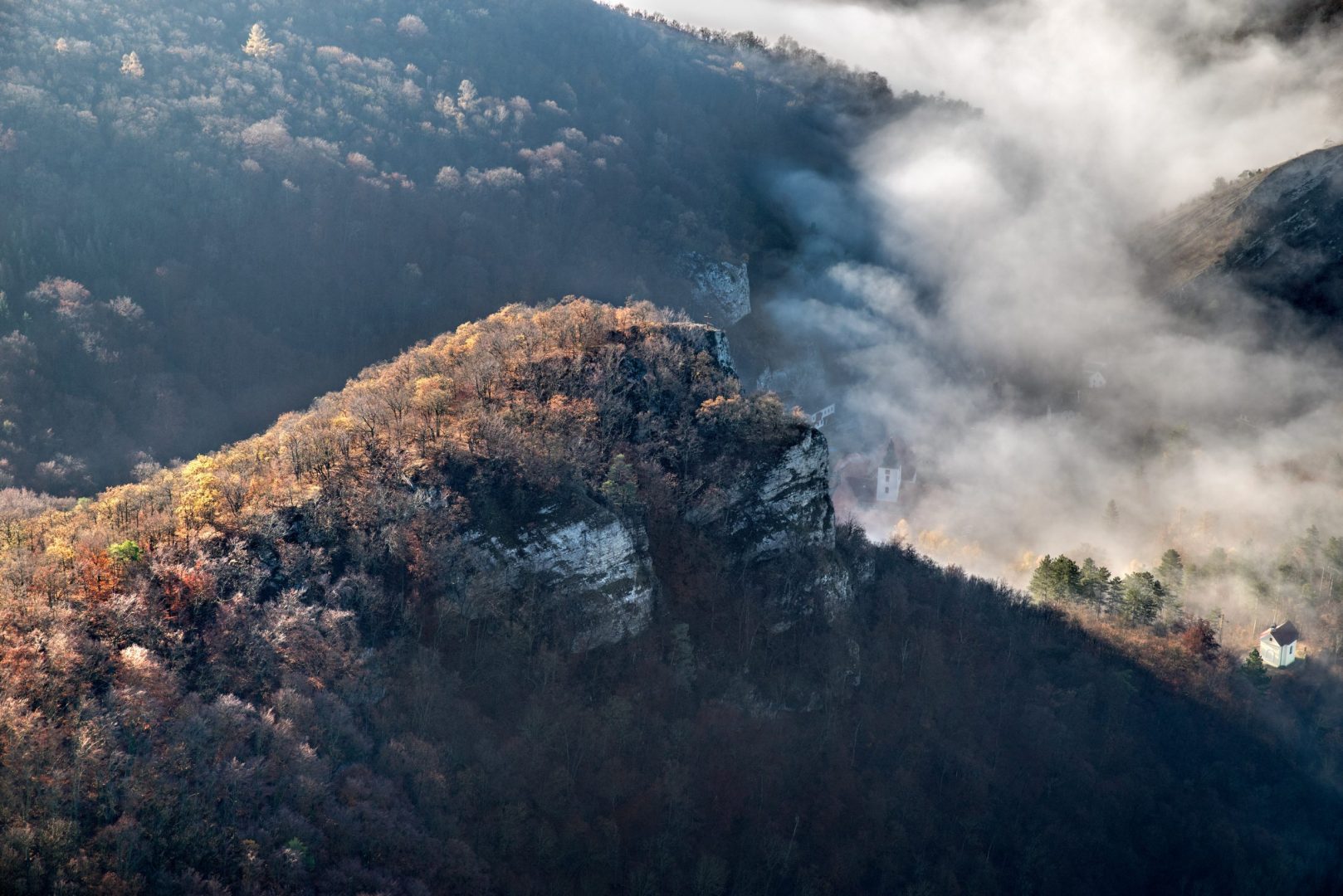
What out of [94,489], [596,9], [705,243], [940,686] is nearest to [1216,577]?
[940,686]

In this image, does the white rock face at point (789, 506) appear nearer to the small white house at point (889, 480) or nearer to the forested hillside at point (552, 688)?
the forested hillside at point (552, 688)

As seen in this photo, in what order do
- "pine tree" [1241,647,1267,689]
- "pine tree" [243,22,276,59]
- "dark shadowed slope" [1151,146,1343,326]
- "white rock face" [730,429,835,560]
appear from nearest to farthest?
"white rock face" [730,429,835,560], "pine tree" [1241,647,1267,689], "pine tree" [243,22,276,59], "dark shadowed slope" [1151,146,1343,326]

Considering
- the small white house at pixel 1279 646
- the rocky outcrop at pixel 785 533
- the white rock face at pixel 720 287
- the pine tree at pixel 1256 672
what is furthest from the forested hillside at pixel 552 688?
the white rock face at pixel 720 287

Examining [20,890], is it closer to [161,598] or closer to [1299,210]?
[161,598]

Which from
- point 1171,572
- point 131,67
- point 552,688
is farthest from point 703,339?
point 131,67

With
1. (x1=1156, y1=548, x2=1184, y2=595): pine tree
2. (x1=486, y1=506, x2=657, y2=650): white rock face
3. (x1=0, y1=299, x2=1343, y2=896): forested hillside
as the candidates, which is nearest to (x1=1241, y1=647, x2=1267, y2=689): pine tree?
(x1=0, y1=299, x2=1343, y2=896): forested hillside

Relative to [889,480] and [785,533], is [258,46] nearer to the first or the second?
[889,480]

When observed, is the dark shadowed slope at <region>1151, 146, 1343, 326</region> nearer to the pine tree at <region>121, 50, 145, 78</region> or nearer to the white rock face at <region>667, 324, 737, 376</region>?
the white rock face at <region>667, 324, 737, 376</region>
